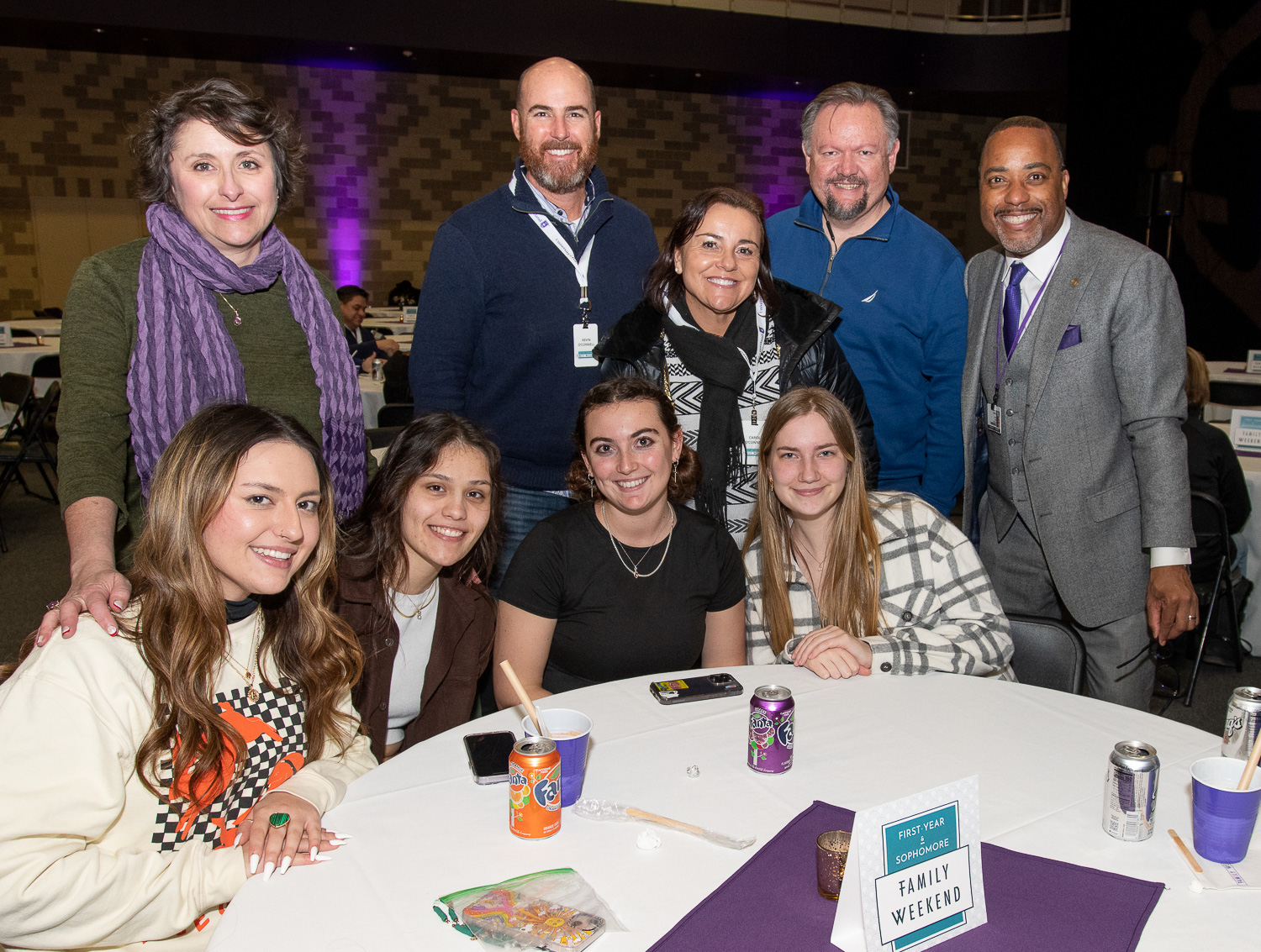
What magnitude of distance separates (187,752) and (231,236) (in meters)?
1.05

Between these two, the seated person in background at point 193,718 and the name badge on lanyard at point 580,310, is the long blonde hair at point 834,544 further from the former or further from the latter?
the seated person in background at point 193,718

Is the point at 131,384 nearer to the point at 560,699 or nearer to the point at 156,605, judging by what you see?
the point at 156,605

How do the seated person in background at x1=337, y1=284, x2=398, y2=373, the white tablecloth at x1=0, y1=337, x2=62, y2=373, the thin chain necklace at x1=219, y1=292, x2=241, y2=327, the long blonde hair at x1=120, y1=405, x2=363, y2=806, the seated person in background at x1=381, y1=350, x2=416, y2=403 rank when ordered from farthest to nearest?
the seated person in background at x1=337, y1=284, x2=398, y2=373 < the white tablecloth at x1=0, y1=337, x2=62, y2=373 < the seated person in background at x1=381, y1=350, x2=416, y2=403 < the thin chain necklace at x1=219, y1=292, x2=241, y2=327 < the long blonde hair at x1=120, y1=405, x2=363, y2=806

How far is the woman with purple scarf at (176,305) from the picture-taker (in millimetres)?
1867

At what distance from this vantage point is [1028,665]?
216 centimetres

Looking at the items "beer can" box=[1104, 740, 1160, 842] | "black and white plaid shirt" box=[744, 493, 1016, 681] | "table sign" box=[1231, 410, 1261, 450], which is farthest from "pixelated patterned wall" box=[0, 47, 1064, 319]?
"beer can" box=[1104, 740, 1160, 842]

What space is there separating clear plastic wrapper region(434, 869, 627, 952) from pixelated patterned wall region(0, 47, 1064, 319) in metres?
11.3

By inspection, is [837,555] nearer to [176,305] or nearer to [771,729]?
[771,729]

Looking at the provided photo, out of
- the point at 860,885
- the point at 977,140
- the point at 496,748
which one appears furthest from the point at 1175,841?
the point at 977,140

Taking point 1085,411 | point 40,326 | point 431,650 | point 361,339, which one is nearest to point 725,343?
point 1085,411

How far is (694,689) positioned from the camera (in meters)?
1.85

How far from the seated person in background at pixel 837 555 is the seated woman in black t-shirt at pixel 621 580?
0.10 meters

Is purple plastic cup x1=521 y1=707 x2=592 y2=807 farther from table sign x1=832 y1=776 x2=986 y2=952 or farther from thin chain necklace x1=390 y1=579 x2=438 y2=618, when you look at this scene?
thin chain necklace x1=390 y1=579 x2=438 y2=618

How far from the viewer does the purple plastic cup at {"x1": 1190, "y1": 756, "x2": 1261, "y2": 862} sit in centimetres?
127
